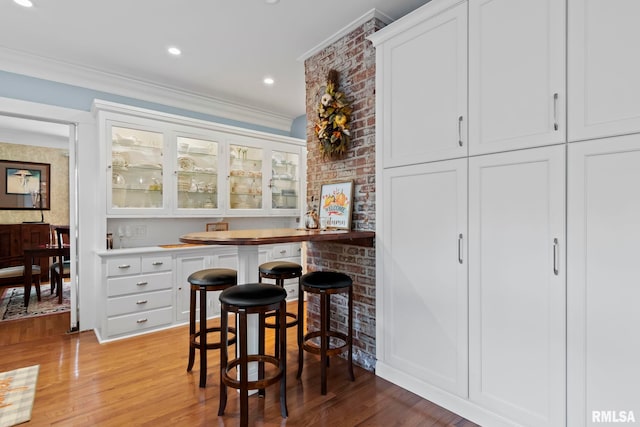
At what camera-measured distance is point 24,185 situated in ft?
19.2

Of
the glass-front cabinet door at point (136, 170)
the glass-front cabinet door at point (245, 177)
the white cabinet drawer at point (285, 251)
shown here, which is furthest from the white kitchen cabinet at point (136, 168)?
the white cabinet drawer at point (285, 251)

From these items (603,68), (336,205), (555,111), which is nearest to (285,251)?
(336,205)

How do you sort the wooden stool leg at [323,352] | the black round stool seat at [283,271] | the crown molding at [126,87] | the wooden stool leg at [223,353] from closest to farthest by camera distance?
the wooden stool leg at [223,353], the wooden stool leg at [323,352], the black round stool seat at [283,271], the crown molding at [126,87]

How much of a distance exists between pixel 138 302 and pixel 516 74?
3684mm

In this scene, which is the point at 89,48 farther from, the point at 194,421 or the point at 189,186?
the point at 194,421

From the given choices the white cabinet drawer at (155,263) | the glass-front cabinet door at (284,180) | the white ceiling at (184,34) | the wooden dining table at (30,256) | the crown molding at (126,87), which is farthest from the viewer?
the glass-front cabinet door at (284,180)

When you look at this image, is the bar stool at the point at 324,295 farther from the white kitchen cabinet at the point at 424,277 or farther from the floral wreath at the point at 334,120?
the floral wreath at the point at 334,120

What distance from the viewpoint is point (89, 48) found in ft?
9.97

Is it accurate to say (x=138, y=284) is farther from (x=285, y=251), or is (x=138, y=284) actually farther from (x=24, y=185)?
(x=24, y=185)

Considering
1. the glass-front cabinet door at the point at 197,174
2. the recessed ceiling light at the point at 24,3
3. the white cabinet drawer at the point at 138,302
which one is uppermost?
the recessed ceiling light at the point at 24,3

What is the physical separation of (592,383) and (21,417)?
10.1ft

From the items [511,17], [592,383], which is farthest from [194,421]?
[511,17]

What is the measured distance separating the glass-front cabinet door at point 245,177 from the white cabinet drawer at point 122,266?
131cm

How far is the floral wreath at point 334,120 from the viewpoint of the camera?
2646mm
